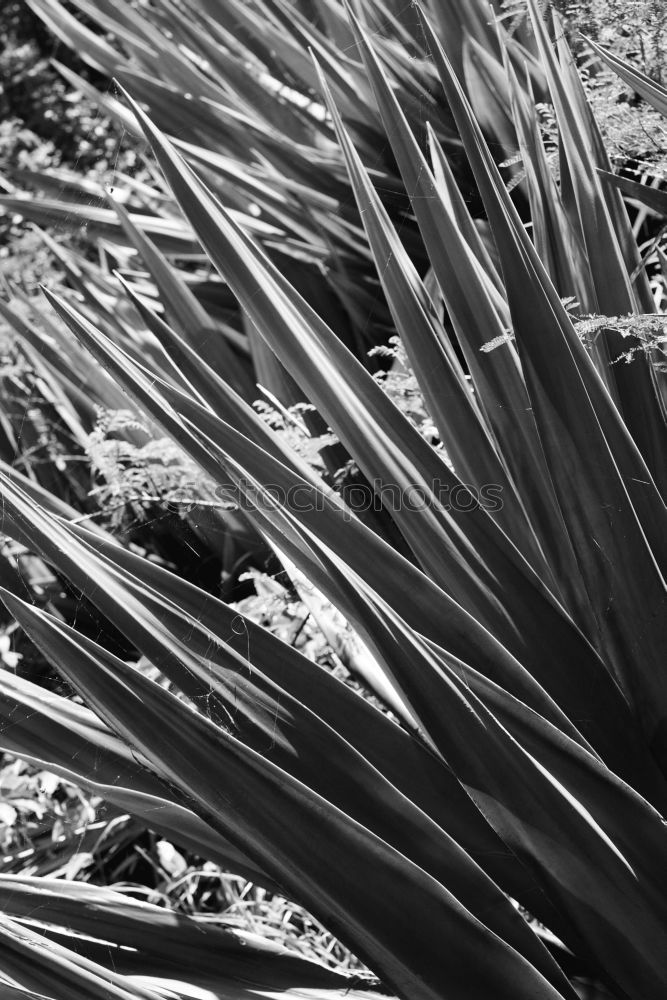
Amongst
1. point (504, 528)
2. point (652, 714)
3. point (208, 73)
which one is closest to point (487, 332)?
point (504, 528)

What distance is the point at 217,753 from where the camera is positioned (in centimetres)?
58

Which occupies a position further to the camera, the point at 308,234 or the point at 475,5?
the point at 308,234

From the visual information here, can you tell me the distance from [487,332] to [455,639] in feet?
1.23

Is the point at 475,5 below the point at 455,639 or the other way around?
the other way around

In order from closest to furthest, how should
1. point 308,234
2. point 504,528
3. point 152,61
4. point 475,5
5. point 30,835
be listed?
point 504,528
point 30,835
point 475,5
point 308,234
point 152,61

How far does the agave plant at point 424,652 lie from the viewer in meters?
0.60

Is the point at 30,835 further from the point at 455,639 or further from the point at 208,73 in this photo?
the point at 208,73

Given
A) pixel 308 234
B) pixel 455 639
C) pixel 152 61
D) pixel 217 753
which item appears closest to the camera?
pixel 217 753

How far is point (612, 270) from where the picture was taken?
40.7 inches

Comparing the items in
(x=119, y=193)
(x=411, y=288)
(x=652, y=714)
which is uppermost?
(x=119, y=193)

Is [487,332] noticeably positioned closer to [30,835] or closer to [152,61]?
[30,835]

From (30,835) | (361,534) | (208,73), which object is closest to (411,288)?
(361,534)

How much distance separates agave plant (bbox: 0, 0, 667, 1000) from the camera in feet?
1.97

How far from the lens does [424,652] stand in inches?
24.9
